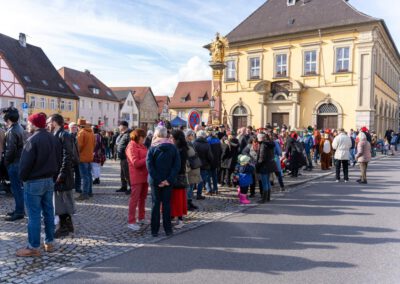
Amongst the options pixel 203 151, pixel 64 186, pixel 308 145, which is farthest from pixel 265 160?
pixel 308 145

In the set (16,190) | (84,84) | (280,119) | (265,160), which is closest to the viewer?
(16,190)

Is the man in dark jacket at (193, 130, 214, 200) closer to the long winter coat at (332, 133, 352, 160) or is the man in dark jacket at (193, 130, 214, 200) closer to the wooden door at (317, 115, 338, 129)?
the long winter coat at (332, 133, 352, 160)

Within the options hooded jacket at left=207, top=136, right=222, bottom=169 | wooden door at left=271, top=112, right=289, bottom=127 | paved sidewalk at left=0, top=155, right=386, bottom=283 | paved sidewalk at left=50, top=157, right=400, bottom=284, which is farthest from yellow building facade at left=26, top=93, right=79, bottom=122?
paved sidewalk at left=50, top=157, right=400, bottom=284

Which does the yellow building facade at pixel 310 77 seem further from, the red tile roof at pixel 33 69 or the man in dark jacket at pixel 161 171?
the man in dark jacket at pixel 161 171

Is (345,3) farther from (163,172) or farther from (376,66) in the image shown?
(163,172)

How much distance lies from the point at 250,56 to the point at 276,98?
14.9ft

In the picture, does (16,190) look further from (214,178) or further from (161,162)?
(214,178)

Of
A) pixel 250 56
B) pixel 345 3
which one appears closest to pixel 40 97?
pixel 250 56

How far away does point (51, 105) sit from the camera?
44719mm

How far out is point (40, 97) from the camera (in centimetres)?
4281

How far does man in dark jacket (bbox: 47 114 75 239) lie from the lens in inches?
239

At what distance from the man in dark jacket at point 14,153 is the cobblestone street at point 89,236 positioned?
289 mm

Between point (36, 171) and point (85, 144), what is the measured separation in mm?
4204

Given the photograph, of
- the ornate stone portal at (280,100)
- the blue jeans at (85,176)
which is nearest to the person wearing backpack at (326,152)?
the blue jeans at (85,176)
